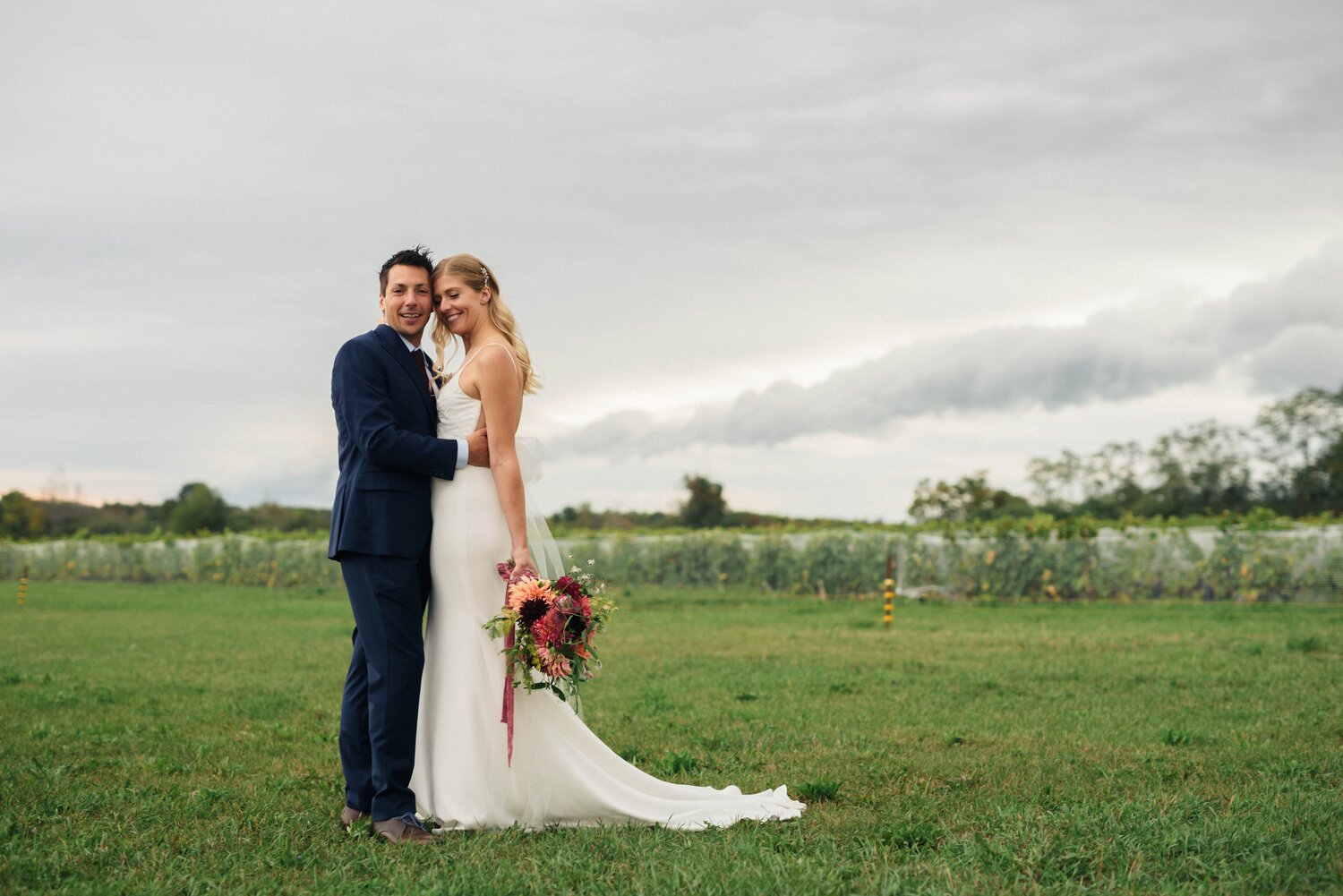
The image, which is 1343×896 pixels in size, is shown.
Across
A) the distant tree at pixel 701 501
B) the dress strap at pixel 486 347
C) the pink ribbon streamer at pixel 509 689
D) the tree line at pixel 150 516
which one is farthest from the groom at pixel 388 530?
the tree line at pixel 150 516

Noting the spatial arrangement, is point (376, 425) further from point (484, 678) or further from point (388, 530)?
point (484, 678)

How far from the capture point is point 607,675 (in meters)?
10.8

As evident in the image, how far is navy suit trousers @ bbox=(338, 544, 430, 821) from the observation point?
475 cm

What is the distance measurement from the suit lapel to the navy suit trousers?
71 cm

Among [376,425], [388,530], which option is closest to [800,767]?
[388,530]

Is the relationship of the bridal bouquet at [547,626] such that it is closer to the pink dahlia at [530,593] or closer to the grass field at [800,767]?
the pink dahlia at [530,593]

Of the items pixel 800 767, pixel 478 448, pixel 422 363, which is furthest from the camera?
pixel 800 767

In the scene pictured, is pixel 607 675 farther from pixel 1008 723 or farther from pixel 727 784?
pixel 727 784

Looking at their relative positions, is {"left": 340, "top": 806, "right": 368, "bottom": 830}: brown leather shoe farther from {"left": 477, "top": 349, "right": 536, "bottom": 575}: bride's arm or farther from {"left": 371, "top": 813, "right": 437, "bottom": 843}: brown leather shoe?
{"left": 477, "top": 349, "right": 536, "bottom": 575}: bride's arm

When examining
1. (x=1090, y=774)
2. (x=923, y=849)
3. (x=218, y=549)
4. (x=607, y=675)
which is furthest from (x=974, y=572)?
(x=218, y=549)

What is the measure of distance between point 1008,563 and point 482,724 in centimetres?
2081

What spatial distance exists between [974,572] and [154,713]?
62.9 ft

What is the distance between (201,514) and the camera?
56625 millimetres

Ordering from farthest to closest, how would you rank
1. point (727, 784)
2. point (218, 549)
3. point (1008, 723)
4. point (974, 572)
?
point (218, 549), point (974, 572), point (1008, 723), point (727, 784)
